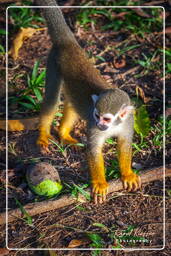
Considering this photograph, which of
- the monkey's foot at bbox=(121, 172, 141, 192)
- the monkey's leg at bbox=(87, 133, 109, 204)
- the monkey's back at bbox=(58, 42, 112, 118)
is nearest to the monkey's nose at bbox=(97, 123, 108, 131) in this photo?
the monkey's leg at bbox=(87, 133, 109, 204)

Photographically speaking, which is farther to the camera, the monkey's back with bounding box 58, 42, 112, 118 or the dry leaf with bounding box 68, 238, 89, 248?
the monkey's back with bounding box 58, 42, 112, 118

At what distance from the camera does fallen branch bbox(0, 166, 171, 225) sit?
509 cm

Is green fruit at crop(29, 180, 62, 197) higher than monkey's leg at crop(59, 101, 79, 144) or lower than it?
lower

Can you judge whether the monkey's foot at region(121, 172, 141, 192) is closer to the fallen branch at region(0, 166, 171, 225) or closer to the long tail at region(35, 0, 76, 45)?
the fallen branch at region(0, 166, 171, 225)

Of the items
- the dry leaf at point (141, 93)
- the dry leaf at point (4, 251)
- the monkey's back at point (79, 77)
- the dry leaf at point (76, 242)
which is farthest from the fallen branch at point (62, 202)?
the dry leaf at point (141, 93)

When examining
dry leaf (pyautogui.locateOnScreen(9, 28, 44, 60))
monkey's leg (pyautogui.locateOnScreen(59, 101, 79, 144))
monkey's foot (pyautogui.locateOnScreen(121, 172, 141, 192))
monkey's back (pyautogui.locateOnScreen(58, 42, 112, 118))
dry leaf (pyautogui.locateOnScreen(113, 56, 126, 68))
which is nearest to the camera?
monkey's foot (pyautogui.locateOnScreen(121, 172, 141, 192))

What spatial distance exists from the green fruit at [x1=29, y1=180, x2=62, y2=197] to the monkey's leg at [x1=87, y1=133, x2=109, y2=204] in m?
0.45

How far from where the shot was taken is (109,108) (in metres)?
4.83

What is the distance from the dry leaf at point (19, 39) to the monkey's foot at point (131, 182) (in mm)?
3285

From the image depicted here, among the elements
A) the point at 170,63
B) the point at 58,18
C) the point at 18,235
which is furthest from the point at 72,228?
the point at 170,63

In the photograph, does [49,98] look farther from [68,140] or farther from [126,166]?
[126,166]

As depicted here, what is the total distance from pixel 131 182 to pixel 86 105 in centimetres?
118

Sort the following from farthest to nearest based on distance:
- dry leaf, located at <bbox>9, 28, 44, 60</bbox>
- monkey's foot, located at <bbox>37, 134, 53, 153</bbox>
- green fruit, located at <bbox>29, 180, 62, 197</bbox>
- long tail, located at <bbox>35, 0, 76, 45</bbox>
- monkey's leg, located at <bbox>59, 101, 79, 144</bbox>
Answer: dry leaf, located at <bbox>9, 28, 44, 60</bbox>
monkey's leg, located at <bbox>59, 101, 79, 144</bbox>
monkey's foot, located at <bbox>37, 134, 53, 153</bbox>
long tail, located at <bbox>35, 0, 76, 45</bbox>
green fruit, located at <bbox>29, 180, 62, 197</bbox>

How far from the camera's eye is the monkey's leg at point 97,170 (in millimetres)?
5297
